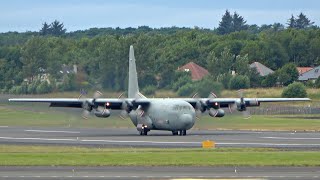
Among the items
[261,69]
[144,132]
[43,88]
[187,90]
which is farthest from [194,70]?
[144,132]

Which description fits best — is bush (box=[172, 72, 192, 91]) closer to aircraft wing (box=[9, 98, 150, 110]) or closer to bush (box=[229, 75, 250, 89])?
bush (box=[229, 75, 250, 89])

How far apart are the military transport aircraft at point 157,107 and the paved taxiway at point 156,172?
88.6ft

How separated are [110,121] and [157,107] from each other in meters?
5.27

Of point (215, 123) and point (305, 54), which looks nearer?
point (215, 123)

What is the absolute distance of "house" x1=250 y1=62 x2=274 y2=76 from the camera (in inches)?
4867

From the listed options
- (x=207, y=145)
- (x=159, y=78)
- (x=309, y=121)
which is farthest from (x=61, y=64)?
(x=207, y=145)

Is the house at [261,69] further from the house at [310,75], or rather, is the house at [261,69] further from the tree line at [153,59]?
the house at [310,75]

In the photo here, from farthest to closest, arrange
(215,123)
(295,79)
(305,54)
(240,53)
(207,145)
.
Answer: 1. (305,54)
2. (240,53)
3. (295,79)
4. (215,123)
5. (207,145)

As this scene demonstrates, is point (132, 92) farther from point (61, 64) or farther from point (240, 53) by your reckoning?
point (240, 53)

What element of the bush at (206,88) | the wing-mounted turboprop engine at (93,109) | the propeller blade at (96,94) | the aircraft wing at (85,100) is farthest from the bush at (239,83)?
the wing-mounted turboprop engine at (93,109)

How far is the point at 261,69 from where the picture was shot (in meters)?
128

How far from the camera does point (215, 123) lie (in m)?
74.8

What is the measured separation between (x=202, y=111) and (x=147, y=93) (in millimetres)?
11652

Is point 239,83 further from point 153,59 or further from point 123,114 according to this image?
point 123,114
